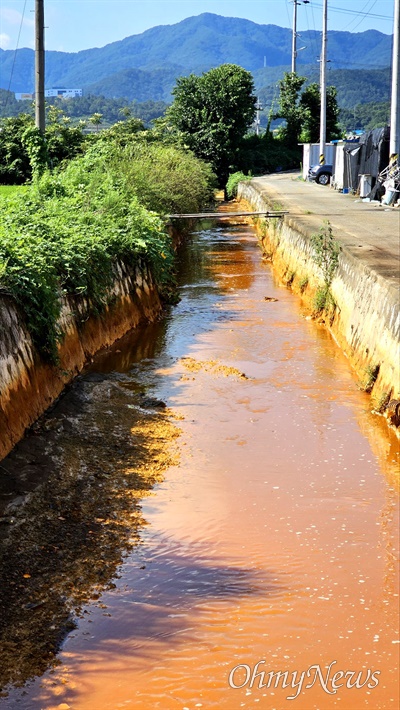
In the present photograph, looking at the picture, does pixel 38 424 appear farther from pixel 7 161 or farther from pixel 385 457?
pixel 7 161

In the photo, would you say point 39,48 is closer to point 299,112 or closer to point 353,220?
point 353,220

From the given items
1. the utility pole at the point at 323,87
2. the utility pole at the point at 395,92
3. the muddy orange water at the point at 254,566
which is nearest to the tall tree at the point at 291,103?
the utility pole at the point at 323,87

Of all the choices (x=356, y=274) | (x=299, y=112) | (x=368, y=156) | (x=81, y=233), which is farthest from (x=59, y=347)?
(x=299, y=112)

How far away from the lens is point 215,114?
58.0 meters

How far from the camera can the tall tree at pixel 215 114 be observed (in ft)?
188

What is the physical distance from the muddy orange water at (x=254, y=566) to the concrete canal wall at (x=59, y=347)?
72cm

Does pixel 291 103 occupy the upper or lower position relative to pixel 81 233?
upper

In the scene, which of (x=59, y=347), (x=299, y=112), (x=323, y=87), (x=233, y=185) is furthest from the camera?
(x=299, y=112)

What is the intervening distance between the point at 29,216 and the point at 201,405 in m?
4.40

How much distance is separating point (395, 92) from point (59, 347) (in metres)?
18.5

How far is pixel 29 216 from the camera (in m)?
14.5

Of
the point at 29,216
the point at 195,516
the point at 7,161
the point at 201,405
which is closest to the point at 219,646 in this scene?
the point at 195,516

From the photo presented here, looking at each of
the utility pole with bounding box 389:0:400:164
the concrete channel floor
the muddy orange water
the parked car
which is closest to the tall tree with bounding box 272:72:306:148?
the parked car

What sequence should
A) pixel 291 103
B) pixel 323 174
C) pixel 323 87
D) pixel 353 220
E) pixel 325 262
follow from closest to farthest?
1. pixel 325 262
2. pixel 353 220
3. pixel 323 174
4. pixel 323 87
5. pixel 291 103
